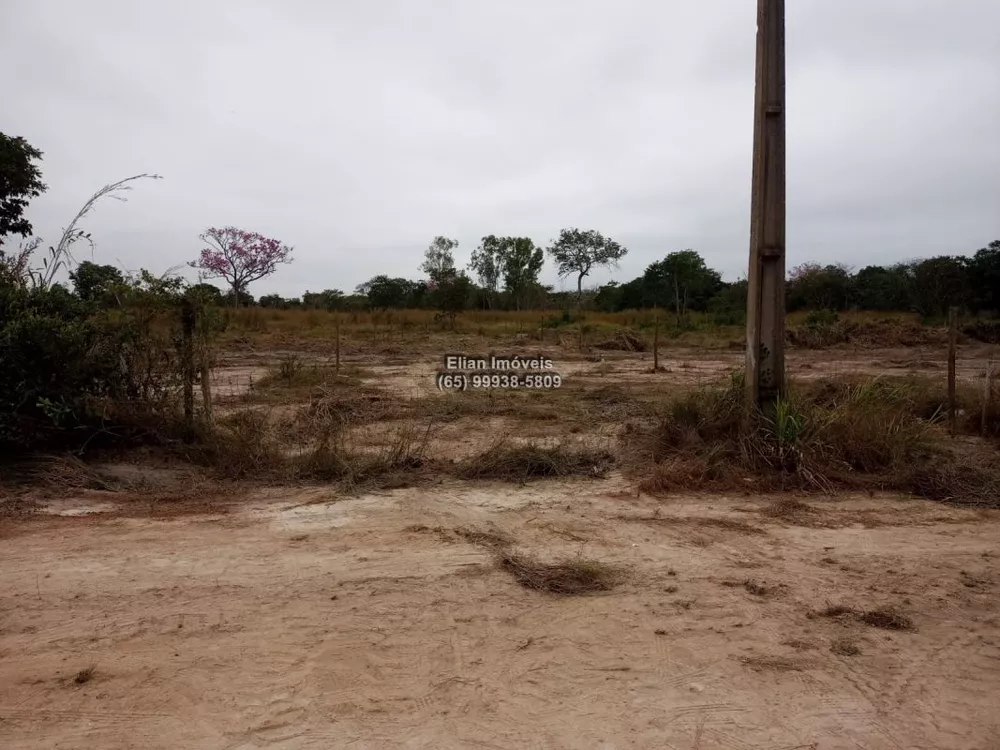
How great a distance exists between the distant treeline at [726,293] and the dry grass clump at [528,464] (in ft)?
68.0

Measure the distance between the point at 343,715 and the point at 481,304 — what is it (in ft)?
118

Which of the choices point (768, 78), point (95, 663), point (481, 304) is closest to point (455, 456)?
point (95, 663)

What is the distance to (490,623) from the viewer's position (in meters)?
2.82

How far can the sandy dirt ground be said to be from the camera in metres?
2.16

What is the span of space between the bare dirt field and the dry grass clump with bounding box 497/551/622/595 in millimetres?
47

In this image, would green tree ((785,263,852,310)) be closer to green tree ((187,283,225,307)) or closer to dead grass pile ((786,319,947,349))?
dead grass pile ((786,319,947,349))

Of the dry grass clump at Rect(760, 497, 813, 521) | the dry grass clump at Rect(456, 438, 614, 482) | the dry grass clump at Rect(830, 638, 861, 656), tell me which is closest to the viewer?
the dry grass clump at Rect(830, 638, 861, 656)

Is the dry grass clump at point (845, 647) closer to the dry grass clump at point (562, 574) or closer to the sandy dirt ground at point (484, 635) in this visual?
the sandy dirt ground at point (484, 635)

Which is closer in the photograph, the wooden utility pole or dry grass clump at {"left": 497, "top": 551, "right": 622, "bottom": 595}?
dry grass clump at {"left": 497, "top": 551, "right": 622, "bottom": 595}

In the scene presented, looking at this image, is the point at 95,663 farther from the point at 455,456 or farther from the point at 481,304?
the point at 481,304

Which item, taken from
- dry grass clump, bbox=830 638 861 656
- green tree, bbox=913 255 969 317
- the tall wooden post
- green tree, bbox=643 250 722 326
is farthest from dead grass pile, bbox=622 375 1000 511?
green tree, bbox=643 250 722 326

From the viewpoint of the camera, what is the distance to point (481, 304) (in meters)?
37.8

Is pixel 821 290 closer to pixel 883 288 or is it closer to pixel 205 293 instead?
pixel 883 288

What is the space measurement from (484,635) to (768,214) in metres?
4.60
